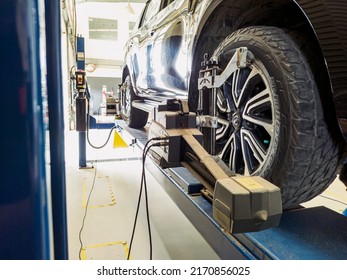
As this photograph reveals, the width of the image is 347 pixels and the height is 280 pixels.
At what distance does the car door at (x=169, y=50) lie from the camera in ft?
5.31

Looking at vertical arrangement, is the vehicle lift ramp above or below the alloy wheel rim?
below

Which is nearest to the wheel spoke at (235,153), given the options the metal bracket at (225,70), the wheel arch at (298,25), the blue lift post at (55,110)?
the metal bracket at (225,70)

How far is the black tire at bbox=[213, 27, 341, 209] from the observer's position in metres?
0.83

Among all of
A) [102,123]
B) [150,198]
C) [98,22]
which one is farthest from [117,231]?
[98,22]

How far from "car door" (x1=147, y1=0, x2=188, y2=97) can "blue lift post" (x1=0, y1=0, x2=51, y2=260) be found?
3.92 feet

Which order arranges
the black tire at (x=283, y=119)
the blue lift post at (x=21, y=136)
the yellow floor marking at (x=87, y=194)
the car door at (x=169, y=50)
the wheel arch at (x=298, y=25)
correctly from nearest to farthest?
the blue lift post at (x=21, y=136), the wheel arch at (x=298, y=25), the black tire at (x=283, y=119), the car door at (x=169, y=50), the yellow floor marking at (x=87, y=194)

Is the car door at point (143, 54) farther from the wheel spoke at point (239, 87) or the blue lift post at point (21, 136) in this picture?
the blue lift post at point (21, 136)

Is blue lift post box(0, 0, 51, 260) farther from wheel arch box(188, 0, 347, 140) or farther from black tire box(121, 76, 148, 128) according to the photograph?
black tire box(121, 76, 148, 128)

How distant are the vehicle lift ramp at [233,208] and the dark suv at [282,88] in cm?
8

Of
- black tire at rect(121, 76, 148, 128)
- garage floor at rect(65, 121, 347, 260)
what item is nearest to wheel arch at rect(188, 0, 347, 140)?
garage floor at rect(65, 121, 347, 260)

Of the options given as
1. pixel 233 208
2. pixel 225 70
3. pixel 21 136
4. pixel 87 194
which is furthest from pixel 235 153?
pixel 87 194

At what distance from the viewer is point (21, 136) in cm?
43

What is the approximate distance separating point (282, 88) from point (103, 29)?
10.9 meters

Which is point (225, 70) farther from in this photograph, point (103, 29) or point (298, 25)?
point (103, 29)
